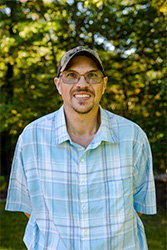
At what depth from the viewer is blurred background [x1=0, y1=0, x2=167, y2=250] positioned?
179 inches

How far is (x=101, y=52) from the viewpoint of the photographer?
4535mm

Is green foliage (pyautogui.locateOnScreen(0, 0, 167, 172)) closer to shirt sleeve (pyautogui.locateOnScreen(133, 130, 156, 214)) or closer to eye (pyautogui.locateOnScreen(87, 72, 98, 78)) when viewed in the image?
shirt sleeve (pyautogui.locateOnScreen(133, 130, 156, 214))

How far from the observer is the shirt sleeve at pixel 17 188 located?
6.94 ft

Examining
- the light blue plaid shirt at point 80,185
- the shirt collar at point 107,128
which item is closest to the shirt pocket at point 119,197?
the light blue plaid shirt at point 80,185

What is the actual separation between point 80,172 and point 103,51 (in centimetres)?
329

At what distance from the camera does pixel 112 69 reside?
501 centimetres

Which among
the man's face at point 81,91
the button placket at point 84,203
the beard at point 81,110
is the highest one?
the man's face at point 81,91

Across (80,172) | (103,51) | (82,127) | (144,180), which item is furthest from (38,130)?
(103,51)

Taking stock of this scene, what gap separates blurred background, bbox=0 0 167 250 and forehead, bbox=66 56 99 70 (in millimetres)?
2347

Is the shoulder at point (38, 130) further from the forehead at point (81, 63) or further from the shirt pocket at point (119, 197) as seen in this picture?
the shirt pocket at point (119, 197)

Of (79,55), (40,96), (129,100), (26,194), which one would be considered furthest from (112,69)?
(26,194)

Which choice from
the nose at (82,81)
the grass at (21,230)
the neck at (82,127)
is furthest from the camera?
the grass at (21,230)

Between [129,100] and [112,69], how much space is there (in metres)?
0.65

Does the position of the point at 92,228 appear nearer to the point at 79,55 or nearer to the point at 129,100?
the point at 79,55
